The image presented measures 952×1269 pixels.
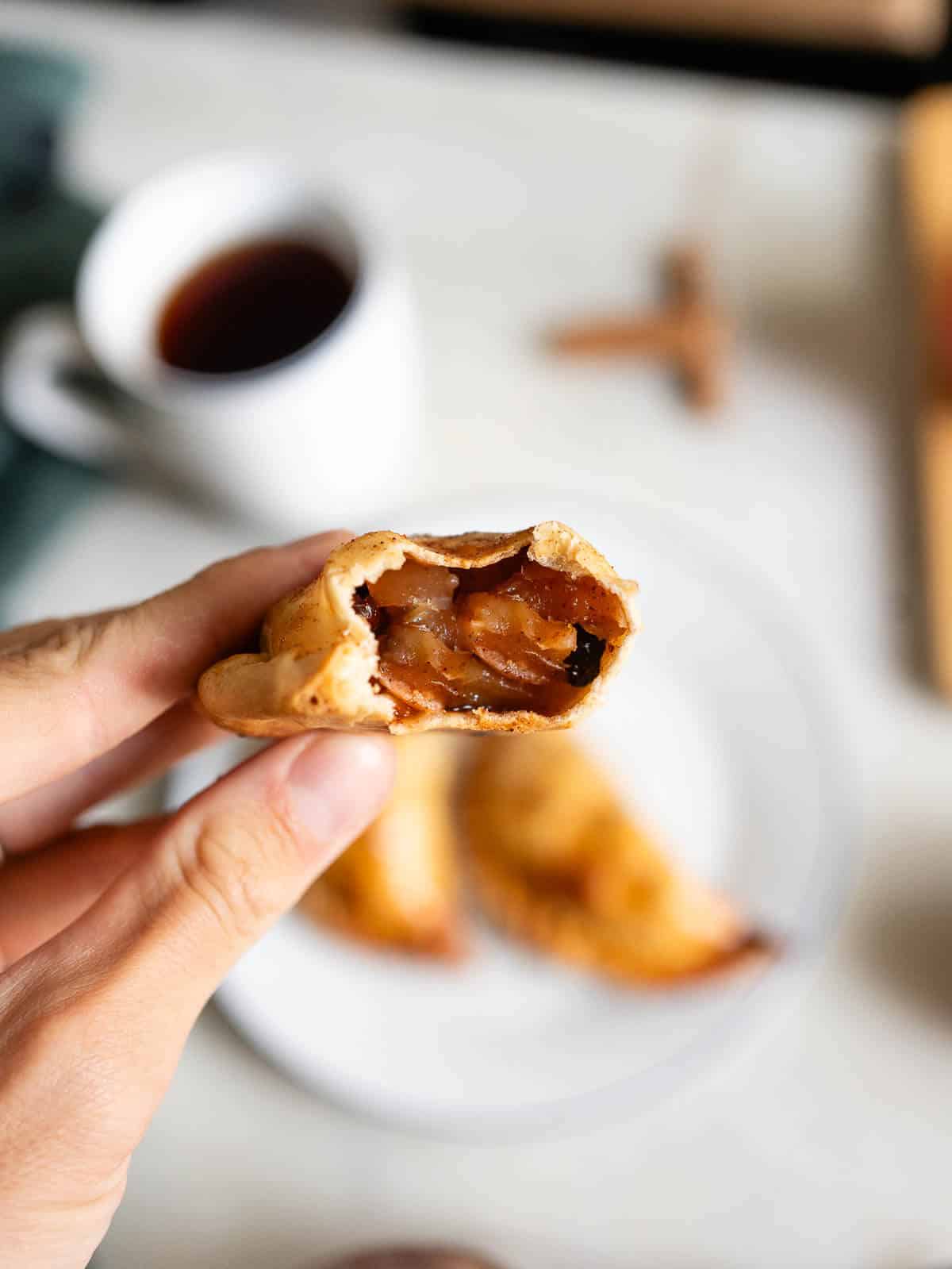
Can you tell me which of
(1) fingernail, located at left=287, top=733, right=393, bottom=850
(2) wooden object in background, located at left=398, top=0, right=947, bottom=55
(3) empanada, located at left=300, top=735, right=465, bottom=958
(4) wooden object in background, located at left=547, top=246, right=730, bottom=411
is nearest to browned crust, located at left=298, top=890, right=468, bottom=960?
(3) empanada, located at left=300, top=735, right=465, bottom=958

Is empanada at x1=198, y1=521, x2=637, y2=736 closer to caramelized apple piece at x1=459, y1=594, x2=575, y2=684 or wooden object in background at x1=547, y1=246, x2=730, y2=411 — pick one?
caramelized apple piece at x1=459, y1=594, x2=575, y2=684

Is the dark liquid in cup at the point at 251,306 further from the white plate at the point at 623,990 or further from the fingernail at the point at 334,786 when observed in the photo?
the fingernail at the point at 334,786

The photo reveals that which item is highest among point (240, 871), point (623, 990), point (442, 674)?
point (442, 674)

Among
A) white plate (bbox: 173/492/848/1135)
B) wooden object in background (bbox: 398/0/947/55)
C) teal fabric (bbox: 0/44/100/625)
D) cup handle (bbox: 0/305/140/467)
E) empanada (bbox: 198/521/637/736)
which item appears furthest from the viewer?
wooden object in background (bbox: 398/0/947/55)

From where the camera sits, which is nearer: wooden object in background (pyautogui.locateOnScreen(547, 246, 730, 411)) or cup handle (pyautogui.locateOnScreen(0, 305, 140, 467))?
cup handle (pyautogui.locateOnScreen(0, 305, 140, 467))

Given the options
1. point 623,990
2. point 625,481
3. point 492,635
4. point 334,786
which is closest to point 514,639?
point 492,635

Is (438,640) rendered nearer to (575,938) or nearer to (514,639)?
(514,639)
